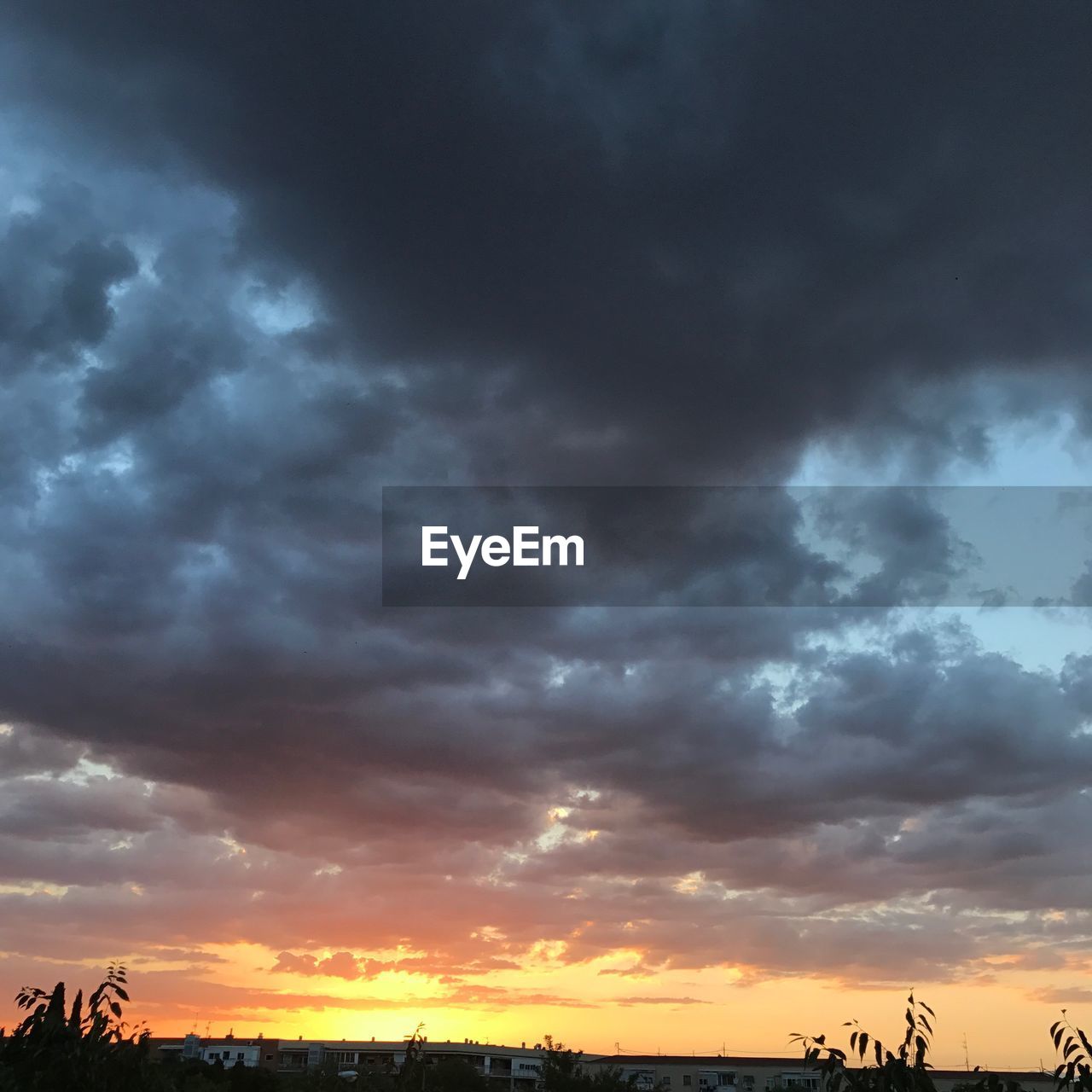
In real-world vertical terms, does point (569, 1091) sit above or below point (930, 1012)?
below

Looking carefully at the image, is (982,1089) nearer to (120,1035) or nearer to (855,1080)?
(855,1080)

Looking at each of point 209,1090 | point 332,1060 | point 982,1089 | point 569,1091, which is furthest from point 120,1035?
point 569,1091

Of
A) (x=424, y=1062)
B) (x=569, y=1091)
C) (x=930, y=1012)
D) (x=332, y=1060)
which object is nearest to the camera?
(x=930, y=1012)

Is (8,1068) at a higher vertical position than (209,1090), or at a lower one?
higher

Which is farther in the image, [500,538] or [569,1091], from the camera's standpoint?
[569,1091]

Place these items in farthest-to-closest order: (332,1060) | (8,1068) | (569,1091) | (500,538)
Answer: (569,1091) → (332,1060) → (500,538) → (8,1068)

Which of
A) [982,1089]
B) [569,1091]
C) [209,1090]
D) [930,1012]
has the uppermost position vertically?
[930,1012]

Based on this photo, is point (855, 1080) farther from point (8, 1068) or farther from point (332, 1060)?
point (332, 1060)

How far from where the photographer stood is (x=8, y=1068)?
16641 millimetres

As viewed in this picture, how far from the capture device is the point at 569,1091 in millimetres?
152875

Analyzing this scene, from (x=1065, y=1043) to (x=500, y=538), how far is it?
34373mm

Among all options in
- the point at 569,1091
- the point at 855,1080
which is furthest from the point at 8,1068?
the point at 569,1091

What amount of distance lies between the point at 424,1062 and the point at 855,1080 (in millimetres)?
20908

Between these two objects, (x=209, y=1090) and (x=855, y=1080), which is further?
(x=209, y=1090)
